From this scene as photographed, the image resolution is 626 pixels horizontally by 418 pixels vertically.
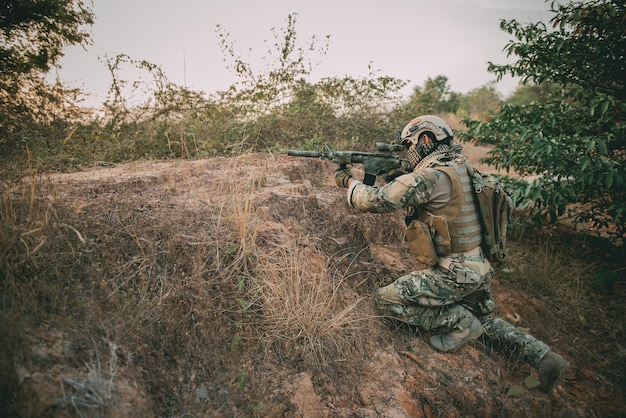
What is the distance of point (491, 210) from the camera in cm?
257

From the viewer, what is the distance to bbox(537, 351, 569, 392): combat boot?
235 cm

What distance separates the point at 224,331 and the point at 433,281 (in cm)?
168

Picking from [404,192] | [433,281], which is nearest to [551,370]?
[433,281]

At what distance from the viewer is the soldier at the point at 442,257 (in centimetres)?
241

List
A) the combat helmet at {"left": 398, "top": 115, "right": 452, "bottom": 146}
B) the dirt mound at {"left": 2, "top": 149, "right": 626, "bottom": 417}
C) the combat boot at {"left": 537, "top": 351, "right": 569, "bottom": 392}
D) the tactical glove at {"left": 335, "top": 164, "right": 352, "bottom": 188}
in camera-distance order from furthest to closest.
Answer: the tactical glove at {"left": 335, "top": 164, "right": 352, "bottom": 188} → the combat helmet at {"left": 398, "top": 115, "right": 452, "bottom": 146} → the combat boot at {"left": 537, "top": 351, "right": 569, "bottom": 392} → the dirt mound at {"left": 2, "top": 149, "right": 626, "bottom": 417}

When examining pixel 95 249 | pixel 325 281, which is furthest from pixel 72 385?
pixel 325 281

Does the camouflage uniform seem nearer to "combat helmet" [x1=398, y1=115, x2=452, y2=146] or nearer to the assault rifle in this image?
"combat helmet" [x1=398, y1=115, x2=452, y2=146]

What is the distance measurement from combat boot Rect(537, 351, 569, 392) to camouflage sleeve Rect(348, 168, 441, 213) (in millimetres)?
1566

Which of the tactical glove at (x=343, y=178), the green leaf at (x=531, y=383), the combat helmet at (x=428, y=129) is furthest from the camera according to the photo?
the tactical glove at (x=343, y=178)

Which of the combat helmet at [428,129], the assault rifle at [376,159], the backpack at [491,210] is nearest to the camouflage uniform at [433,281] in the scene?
the backpack at [491,210]

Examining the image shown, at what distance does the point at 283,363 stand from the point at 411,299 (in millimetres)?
1160

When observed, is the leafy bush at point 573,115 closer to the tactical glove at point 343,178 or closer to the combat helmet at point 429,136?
the combat helmet at point 429,136

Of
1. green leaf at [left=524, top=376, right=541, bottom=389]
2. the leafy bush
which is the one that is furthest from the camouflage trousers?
the leafy bush

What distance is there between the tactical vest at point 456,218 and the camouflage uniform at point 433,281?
0.04 metres
